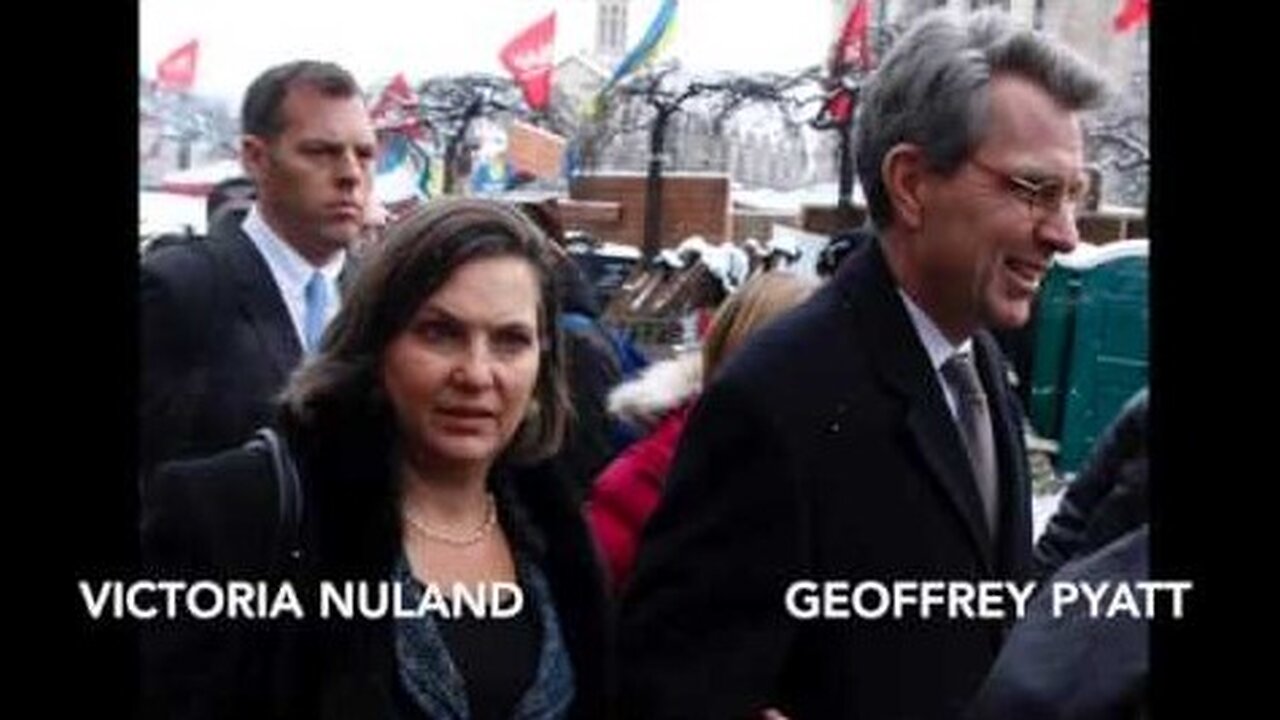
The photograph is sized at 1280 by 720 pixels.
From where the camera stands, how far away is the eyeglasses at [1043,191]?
1188 mm

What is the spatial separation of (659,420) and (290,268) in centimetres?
28

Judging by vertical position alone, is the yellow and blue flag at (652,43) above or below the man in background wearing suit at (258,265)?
above

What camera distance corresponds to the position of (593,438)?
1290mm

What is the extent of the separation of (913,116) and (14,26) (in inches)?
24.6

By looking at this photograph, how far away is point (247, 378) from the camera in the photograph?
1.25 m

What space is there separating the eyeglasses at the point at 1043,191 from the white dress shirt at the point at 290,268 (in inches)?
17.4

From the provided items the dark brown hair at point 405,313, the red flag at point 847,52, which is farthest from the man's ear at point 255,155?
the red flag at point 847,52

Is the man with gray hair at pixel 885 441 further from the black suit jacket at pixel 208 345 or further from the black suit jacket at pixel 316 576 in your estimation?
the black suit jacket at pixel 208 345

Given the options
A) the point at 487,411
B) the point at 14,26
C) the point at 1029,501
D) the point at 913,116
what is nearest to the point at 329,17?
the point at 14,26

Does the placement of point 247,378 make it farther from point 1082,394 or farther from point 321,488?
point 1082,394

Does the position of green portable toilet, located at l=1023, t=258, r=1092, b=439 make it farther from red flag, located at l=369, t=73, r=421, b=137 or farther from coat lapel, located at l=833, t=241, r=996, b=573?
red flag, located at l=369, t=73, r=421, b=137

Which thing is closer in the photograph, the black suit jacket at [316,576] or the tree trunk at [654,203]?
the black suit jacket at [316,576]

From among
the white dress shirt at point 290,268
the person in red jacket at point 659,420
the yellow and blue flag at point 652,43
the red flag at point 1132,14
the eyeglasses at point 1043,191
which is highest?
the red flag at point 1132,14

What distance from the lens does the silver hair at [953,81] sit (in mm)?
1164
